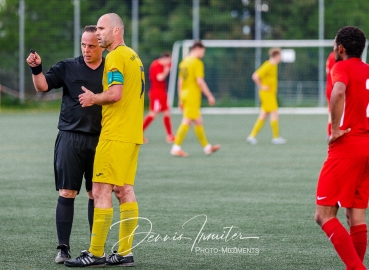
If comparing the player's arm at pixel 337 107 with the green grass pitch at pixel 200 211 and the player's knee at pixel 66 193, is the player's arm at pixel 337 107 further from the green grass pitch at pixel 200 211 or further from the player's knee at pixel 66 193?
the player's knee at pixel 66 193

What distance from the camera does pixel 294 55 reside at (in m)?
35.5

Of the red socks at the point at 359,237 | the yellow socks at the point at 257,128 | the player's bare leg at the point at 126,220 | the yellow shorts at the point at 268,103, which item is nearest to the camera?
the red socks at the point at 359,237

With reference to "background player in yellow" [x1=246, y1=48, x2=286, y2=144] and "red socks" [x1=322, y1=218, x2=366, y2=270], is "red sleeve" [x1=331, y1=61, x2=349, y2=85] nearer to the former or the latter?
"red socks" [x1=322, y1=218, x2=366, y2=270]

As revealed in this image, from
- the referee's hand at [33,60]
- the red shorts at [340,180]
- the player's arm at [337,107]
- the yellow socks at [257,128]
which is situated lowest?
the yellow socks at [257,128]

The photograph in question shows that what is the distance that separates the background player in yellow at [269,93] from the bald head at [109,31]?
1259 centimetres

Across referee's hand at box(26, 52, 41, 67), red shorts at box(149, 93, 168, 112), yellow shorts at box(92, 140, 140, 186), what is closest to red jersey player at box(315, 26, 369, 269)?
yellow shorts at box(92, 140, 140, 186)

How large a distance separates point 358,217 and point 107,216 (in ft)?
6.10

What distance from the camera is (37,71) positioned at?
6371 mm

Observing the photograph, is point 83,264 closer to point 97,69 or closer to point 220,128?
point 97,69

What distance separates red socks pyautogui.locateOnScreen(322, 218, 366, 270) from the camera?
541 centimetres

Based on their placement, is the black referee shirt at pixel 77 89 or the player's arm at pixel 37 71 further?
the black referee shirt at pixel 77 89

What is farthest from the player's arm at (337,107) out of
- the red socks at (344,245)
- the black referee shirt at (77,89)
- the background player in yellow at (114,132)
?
the black referee shirt at (77,89)

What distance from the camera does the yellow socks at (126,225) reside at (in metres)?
6.15

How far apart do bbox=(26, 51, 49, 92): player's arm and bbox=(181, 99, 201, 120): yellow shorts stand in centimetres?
903
